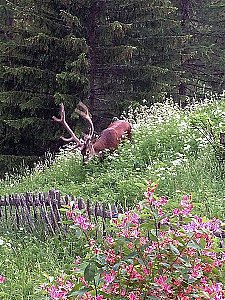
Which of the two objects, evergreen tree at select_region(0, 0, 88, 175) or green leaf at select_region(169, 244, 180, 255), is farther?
evergreen tree at select_region(0, 0, 88, 175)

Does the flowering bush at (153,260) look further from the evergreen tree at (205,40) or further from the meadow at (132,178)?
the evergreen tree at (205,40)

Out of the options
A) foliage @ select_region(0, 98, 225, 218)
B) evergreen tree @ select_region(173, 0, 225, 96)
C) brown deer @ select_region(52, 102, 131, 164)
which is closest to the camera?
foliage @ select_region(0, 98, 225, 218)

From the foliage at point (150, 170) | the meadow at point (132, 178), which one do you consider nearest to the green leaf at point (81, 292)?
the meadow at point (132, 178)

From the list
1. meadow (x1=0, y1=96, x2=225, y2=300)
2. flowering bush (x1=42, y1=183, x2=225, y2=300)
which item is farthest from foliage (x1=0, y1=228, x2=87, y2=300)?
flowering bush (x1=42, y1=183, x2=225, y2=300)

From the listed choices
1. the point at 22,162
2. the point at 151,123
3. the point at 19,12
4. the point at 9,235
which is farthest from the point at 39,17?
the point at 9,235

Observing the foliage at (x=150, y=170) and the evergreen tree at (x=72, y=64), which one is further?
the evergreen tree at (x=72, y=64)

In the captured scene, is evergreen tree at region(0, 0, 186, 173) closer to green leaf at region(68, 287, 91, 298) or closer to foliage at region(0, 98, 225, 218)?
foliage at region(0, 98, 225, 218)

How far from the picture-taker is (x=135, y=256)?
2.39 metres

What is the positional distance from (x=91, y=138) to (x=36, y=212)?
11.3 ft

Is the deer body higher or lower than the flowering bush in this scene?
lower

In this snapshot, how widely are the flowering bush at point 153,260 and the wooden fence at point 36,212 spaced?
11.7 feet

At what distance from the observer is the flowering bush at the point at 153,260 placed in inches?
91.8

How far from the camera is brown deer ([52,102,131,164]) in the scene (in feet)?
31.3

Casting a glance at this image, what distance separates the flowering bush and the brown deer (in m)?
7.02
